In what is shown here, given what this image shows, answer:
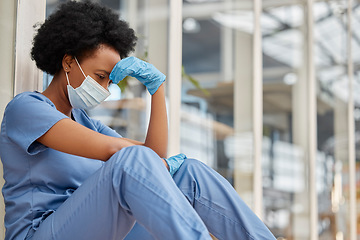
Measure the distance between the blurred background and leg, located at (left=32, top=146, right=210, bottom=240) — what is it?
1.87 feet

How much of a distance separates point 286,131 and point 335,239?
1.20 metres

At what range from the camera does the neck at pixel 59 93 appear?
1.50 meters

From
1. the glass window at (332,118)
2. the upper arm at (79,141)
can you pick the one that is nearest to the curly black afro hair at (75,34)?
the upper arm at (79,141)

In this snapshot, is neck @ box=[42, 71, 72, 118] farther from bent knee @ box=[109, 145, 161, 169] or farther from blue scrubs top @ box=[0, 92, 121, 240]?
bent knee @ box=[109, 145, 161, 169]

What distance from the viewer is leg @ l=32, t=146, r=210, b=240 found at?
1144mm

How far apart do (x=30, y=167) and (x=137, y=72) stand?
14.4 inches

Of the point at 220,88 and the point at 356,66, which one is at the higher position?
the point at 356,66

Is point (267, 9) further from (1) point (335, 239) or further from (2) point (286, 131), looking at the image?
(1) point (335, 239)

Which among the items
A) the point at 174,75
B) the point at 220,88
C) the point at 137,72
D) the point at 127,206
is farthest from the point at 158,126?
the point at 220,88

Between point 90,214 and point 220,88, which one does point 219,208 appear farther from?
point 220,88

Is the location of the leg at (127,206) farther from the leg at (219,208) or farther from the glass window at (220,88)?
the glass window at (220,88)

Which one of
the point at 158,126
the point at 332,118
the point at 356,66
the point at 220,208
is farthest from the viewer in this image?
the point at 356,66

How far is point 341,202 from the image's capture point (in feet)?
14.4

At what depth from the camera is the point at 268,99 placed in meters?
3.25
